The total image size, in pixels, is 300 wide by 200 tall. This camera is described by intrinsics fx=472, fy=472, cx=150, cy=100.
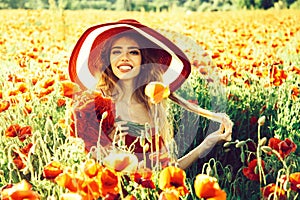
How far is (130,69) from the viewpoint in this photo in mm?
1757

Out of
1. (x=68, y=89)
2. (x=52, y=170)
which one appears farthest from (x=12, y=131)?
(x=52, y=170)

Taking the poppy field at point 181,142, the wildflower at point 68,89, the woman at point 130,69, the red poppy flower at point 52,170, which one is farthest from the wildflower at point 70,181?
the woman at point 130,69

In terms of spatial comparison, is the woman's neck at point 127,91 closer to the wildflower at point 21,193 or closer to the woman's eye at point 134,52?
the woman's eye at point 134,52

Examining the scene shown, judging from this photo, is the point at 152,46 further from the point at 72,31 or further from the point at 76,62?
the point at 72,31

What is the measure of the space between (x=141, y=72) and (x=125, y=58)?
0.35 ft

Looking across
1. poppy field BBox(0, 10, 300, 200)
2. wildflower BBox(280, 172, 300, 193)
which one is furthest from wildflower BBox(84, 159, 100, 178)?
wildflower BBox(280, 172, 300, 193)

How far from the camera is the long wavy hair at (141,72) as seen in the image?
5.91 feet

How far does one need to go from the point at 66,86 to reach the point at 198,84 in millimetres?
1331

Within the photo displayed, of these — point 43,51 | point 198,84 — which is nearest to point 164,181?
point 198,84

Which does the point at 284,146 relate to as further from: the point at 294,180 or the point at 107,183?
the point at 107,183

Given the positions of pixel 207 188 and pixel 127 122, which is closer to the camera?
pixel 207 188

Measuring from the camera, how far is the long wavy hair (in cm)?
180

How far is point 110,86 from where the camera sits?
1.85m

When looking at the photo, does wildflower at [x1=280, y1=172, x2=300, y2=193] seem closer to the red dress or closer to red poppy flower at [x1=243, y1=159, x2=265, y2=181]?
red poppy flower at [x1=243, y1=159, x2=265, y2=181]
